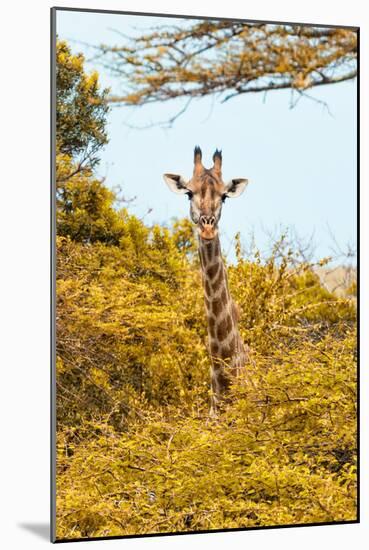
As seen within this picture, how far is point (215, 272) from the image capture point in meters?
8.36

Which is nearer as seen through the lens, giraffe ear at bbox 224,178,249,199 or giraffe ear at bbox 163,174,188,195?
giraffe ear at bbox 163,174,188,195

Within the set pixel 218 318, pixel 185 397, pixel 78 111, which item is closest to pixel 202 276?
pixel 218 318

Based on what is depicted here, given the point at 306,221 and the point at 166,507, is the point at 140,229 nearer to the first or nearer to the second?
the point at 306,221

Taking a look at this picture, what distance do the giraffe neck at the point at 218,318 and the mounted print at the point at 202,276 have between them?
1cm

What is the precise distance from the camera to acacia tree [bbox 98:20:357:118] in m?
8.19

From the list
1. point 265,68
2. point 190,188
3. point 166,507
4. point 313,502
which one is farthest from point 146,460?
point 265,68

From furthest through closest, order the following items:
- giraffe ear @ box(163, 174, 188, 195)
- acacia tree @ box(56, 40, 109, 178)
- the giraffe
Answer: the giraffe
giraffe ear @ box(163, 174, 188, 195)
acacia tree @ box(56, 40, 109, 178)

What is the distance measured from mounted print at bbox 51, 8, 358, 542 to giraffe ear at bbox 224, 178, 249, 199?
0.05ft

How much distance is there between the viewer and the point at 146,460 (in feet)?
26.4

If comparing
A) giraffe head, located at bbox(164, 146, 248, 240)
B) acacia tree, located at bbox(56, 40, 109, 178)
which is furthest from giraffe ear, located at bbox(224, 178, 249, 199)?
acacia tree, located at bbox(56, 40, 109, 178)

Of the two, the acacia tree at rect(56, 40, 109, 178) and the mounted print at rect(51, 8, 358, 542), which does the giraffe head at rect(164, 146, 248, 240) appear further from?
the acacia tree at rect(56, 40, 109, 178)

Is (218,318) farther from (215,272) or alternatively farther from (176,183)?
(176,183)

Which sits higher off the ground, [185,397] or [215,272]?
[215,272]

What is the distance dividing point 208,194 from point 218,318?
0.82 metres
